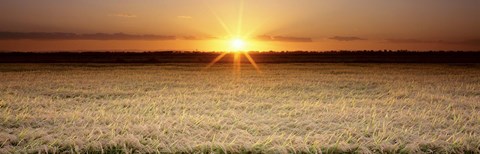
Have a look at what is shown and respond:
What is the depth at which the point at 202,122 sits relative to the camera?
839cm

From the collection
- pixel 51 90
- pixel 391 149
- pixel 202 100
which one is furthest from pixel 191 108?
pixel 51 90

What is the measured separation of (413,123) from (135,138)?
204 inches

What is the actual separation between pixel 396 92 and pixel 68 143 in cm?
1193

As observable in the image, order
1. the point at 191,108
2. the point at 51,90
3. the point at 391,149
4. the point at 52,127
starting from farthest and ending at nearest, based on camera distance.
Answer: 1. the point at 51,90
2. the point at 191,108
3. the point at 52,127
4. the point at 391,149

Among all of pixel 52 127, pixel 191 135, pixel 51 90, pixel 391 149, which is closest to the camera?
pixel 391 149

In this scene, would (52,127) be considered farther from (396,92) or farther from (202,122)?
(396,92)

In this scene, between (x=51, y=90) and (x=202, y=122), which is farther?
(x=51, y=90)

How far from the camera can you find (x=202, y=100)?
1275 centimetres

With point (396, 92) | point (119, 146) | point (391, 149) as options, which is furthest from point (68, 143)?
point (396, 92)

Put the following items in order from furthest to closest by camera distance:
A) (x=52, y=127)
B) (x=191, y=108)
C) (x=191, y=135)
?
(x=191, y=108) → (x=52, y=127) → (x=191, y=135)

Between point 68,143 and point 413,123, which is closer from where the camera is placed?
point 68,143

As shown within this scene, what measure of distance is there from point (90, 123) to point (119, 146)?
2161 mm

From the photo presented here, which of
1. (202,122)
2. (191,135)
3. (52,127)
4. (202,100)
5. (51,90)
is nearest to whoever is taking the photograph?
(191,135)

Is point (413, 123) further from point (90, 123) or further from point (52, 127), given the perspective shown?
point (52, 127)
